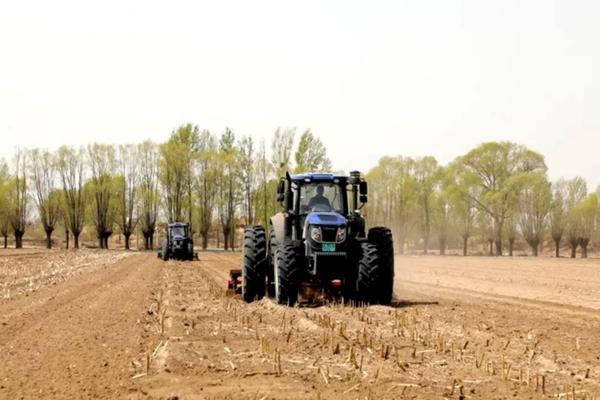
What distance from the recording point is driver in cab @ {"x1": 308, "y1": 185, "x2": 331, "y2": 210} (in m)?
14.3

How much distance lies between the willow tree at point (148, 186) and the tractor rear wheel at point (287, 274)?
64798 millimetres

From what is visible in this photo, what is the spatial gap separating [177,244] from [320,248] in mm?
28457

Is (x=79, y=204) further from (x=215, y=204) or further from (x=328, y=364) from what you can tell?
(x=328, y=364)

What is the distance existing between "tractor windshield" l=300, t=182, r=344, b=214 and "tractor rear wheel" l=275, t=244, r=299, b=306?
1.56m

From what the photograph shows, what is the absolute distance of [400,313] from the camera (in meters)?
11.7

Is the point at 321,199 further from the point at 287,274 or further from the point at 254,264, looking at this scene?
the point at 287,274

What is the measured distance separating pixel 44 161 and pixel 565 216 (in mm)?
59281

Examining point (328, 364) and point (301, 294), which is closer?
point (328, 364)

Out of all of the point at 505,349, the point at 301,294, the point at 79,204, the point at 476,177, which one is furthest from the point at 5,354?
the point at 79,204

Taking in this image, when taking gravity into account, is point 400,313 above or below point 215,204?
below

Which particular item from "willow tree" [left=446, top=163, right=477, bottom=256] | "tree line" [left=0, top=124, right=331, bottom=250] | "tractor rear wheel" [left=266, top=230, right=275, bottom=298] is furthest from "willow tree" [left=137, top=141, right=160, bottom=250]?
"tractor rear wheel" [left=266, top=230, right=275, bottom=298]

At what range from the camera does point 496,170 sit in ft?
230

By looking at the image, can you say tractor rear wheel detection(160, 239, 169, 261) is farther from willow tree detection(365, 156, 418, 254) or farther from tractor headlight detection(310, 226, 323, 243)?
willow tree detection(365, 156, 418, 254)

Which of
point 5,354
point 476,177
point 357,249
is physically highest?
point 476,177
